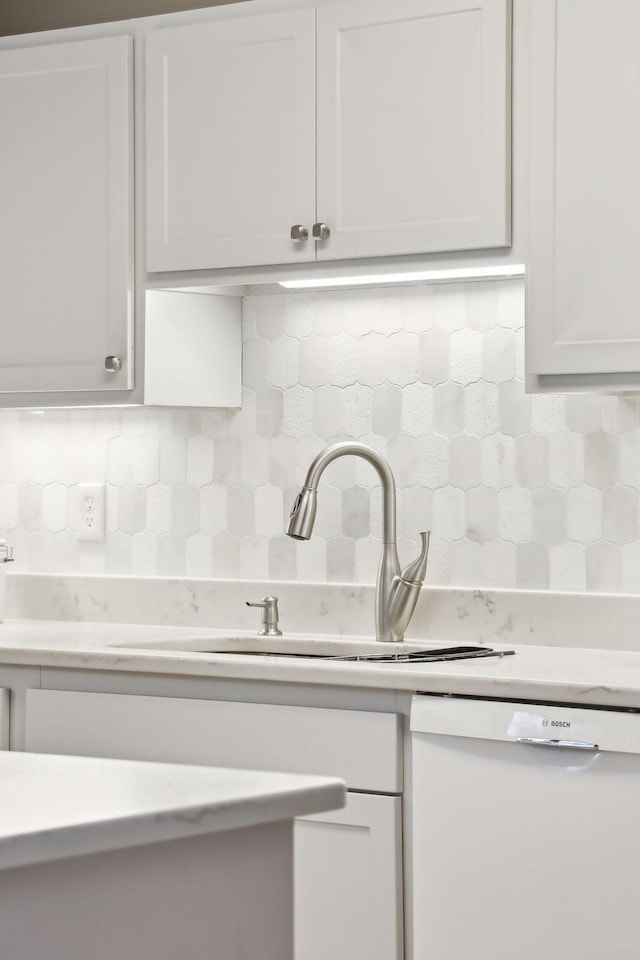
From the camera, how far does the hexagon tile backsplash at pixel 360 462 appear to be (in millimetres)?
2484

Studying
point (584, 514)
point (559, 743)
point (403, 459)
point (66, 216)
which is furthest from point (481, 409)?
point (66, 216)

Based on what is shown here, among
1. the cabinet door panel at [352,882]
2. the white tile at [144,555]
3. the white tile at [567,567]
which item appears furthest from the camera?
the white tile at [144,555]

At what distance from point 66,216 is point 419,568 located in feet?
3.62

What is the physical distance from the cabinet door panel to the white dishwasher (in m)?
0.05

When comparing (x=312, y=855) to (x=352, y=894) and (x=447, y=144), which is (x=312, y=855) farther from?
(x=447, y=144)

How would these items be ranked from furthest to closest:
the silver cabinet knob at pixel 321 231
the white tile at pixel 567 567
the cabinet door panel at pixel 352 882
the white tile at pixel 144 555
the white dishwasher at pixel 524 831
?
the white tile at pixel 144 555, the white tile at pixel 567 567, the silver cabinet knob at pixel 321 231, the cabinet door panel at pixel 352 882, the white dishwasher at pixel 524 831

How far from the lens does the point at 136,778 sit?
37.6 inches

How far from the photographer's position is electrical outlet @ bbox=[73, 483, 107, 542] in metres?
2.94

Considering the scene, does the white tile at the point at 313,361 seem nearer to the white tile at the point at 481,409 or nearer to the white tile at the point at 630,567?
the white tile at the point at 481,409

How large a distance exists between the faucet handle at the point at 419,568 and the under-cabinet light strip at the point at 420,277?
0.53 m

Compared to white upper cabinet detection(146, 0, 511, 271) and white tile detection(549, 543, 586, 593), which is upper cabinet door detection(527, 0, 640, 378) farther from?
white tile detection(549, 543, 586, 593)

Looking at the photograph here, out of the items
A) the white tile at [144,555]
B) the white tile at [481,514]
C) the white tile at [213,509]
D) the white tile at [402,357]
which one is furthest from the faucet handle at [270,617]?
the white tile at [402,357]

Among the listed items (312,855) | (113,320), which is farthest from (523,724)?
(113,320)

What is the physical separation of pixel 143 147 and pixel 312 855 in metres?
1.51
